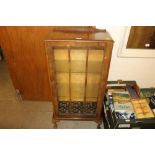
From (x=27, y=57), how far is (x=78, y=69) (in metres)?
0.81

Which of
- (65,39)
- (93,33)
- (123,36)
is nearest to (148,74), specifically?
(123,36)

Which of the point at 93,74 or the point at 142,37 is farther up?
the point at 142,37

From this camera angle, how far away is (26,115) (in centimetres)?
231

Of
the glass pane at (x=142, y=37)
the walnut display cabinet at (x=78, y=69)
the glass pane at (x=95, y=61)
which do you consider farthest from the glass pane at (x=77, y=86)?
the glass pane at (x=142, y=37)

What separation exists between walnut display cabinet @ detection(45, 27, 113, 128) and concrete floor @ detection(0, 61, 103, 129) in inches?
9.6

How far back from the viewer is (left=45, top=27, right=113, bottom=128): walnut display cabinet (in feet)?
4.31

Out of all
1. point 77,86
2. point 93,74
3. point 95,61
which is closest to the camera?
point 95,61

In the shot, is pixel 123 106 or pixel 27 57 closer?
pixel 123 106

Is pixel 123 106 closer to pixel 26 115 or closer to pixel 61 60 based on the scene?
pixel 61 60

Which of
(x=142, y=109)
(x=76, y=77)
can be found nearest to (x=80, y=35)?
(x=76, y=77)

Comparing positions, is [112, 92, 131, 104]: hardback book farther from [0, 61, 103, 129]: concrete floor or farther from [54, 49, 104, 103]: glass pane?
[0, 61, 103, 129]: concrete floor

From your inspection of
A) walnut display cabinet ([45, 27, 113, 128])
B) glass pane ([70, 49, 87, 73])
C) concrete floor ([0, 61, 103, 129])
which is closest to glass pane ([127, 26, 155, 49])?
walnut display cabinet ([45, 27, 113, 128])
